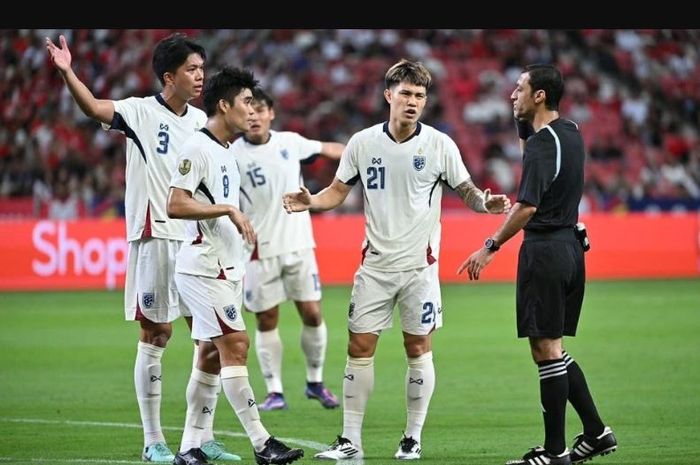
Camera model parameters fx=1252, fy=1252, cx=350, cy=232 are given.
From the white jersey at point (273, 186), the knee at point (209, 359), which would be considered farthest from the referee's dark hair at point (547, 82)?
the white jersey at point (273, 186)

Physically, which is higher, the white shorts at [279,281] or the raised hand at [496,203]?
the raised hand at [496,203]

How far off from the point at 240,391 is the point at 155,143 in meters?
1.82

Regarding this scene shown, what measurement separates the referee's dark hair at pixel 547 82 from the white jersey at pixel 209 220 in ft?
6.28

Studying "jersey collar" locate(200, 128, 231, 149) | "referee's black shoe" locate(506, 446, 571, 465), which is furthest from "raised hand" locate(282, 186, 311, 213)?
"referee's black shoe" locate(506, 446, 571, 465)

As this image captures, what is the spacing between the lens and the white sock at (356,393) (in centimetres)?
805

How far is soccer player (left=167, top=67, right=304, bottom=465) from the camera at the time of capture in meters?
7.47

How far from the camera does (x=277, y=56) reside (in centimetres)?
2820

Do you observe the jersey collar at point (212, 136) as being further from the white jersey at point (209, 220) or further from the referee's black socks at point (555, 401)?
the referee's black socks at point (555, 401)

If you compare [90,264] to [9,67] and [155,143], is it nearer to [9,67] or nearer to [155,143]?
[9,67]

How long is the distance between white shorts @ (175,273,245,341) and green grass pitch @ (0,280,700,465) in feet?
3.32

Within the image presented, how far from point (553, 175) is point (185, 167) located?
2.18 metres

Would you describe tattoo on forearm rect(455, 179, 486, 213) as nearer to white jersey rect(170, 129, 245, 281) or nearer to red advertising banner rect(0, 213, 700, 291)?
white jersey rect(170, 129, 245, 281)
